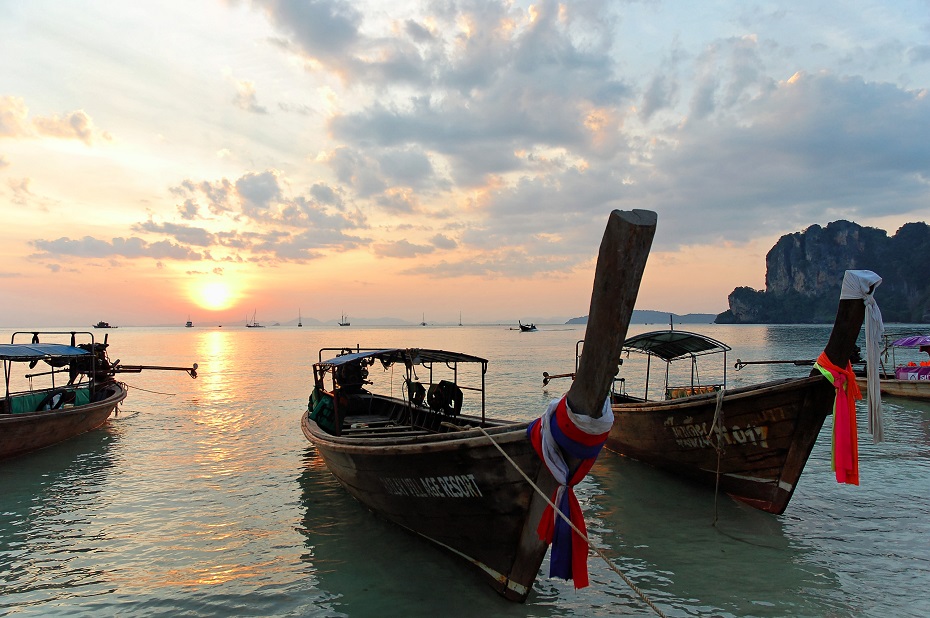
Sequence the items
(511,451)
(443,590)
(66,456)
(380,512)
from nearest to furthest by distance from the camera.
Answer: (511,451) < (443,590) < (380,512) < (66,456)

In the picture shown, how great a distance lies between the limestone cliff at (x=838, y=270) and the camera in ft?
513

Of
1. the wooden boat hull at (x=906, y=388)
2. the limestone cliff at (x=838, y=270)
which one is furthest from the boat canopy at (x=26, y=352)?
the limestone cliff at (x=838, y=270)

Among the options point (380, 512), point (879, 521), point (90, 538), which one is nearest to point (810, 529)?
point (879, 521)

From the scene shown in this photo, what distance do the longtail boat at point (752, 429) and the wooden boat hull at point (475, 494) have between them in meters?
4.15

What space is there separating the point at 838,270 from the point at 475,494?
707 ft

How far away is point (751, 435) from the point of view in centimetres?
930

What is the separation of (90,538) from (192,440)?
9.27 m

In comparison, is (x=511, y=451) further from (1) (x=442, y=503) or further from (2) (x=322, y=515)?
(2) (x=322, y=515)

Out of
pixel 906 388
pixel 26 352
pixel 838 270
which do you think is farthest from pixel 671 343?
pixel 838 270

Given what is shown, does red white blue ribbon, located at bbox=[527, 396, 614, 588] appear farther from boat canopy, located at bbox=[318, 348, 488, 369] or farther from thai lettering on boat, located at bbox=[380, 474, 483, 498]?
boat canopy, located at bbox=[318, 348, 488, 369]

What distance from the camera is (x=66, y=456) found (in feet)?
48.1

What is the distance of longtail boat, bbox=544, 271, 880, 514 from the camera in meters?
8.41

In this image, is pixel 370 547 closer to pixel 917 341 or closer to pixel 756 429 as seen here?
pixel 756 429

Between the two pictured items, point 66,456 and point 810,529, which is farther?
point 66,456
